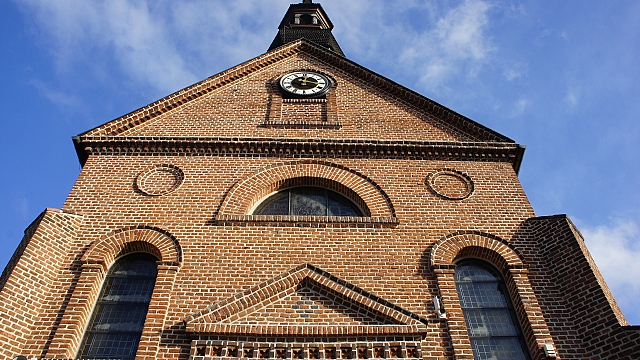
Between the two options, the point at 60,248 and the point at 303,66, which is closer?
the point at 60,248

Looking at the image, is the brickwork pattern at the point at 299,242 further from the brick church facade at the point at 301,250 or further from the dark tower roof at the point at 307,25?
the dark tower roof at the point at 307,25

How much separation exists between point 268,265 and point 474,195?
4386 millimetres

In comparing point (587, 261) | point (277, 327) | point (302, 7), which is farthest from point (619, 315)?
point (302, 7)

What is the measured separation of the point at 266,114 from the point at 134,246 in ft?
15.4

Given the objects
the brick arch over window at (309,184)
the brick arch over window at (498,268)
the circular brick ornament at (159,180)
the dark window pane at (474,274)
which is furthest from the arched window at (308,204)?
the dark window pane at (474,274)

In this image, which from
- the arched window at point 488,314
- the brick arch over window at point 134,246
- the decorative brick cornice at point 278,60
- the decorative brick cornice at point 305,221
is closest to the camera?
the arched window at point 488,314

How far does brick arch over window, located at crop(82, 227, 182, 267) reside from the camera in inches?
356

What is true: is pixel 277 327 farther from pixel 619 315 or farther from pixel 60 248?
pixel 619 315

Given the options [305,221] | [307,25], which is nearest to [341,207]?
[305,221]

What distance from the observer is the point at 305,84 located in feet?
45.6

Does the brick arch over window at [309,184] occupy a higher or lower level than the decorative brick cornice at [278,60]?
lower

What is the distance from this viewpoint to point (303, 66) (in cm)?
1473

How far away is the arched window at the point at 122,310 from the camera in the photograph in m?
8.08

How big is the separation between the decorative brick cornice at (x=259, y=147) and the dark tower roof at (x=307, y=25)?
9389mm
